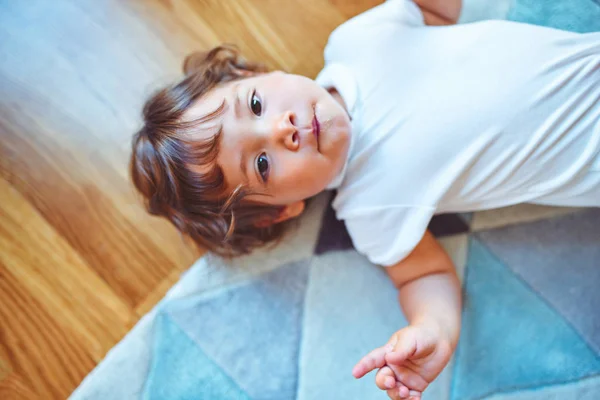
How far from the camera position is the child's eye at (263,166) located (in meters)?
0.60

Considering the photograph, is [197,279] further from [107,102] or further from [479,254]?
[479,254]

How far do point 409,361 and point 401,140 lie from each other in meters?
0.30

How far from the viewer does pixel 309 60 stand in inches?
31.1

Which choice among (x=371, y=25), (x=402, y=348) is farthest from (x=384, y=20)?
(x=402, y=348)

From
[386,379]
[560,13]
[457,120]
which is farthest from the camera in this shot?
[560,13]

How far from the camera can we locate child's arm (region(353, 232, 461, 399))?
1.82 ft

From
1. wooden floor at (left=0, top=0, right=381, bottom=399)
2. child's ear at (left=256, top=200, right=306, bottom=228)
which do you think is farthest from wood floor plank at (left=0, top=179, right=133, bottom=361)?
child's ear at (left=256, top=200, right=306, bottom=228)

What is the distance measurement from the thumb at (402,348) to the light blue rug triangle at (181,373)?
0.30 meters

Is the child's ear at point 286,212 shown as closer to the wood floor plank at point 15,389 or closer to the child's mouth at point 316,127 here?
the child's mouth at point 316,127

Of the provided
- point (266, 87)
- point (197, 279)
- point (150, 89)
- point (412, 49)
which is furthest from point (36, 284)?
point (412, 49)

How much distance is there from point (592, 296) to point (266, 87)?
1.94 ft

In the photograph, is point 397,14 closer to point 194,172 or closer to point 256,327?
point 194,172

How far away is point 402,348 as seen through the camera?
56 centimetres

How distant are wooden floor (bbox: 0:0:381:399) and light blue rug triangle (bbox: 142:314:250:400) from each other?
0.06 m
